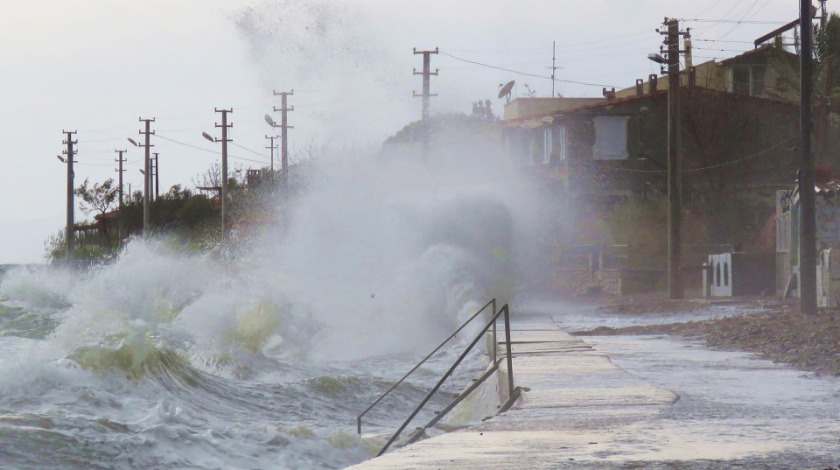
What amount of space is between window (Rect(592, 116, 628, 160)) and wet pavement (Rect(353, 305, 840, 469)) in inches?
1293

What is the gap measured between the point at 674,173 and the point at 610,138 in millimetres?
15785

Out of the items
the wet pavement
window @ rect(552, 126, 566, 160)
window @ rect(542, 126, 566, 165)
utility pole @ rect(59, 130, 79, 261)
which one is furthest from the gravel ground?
utility pole @ rect(59, 130, 79, 261)

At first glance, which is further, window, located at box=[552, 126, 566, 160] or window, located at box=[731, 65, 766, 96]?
window, located at box=[731, 65, 766, 96]

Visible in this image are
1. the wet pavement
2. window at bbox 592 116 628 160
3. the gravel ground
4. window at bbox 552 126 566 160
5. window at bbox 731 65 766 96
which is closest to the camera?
the wet pavement

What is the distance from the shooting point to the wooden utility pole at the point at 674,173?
3262 cm

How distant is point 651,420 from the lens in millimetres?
9602

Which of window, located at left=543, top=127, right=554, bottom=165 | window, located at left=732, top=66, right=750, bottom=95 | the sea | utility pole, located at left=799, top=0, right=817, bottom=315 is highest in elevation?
window, located at left=732, top=66, right=750, bottom=95

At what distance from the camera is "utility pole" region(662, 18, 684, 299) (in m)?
32.6

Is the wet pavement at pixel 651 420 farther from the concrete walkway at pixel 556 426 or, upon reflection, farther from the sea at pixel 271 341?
the sea at pixel 271 341

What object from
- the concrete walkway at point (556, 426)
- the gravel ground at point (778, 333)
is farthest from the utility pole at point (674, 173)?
the concrete walkway at point (556, 426)

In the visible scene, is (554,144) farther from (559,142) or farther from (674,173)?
(674,173)

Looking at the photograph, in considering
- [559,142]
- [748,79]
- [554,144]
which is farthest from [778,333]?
[748,79]

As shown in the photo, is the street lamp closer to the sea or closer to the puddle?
the sea

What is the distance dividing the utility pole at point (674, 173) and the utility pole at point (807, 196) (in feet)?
31.2
